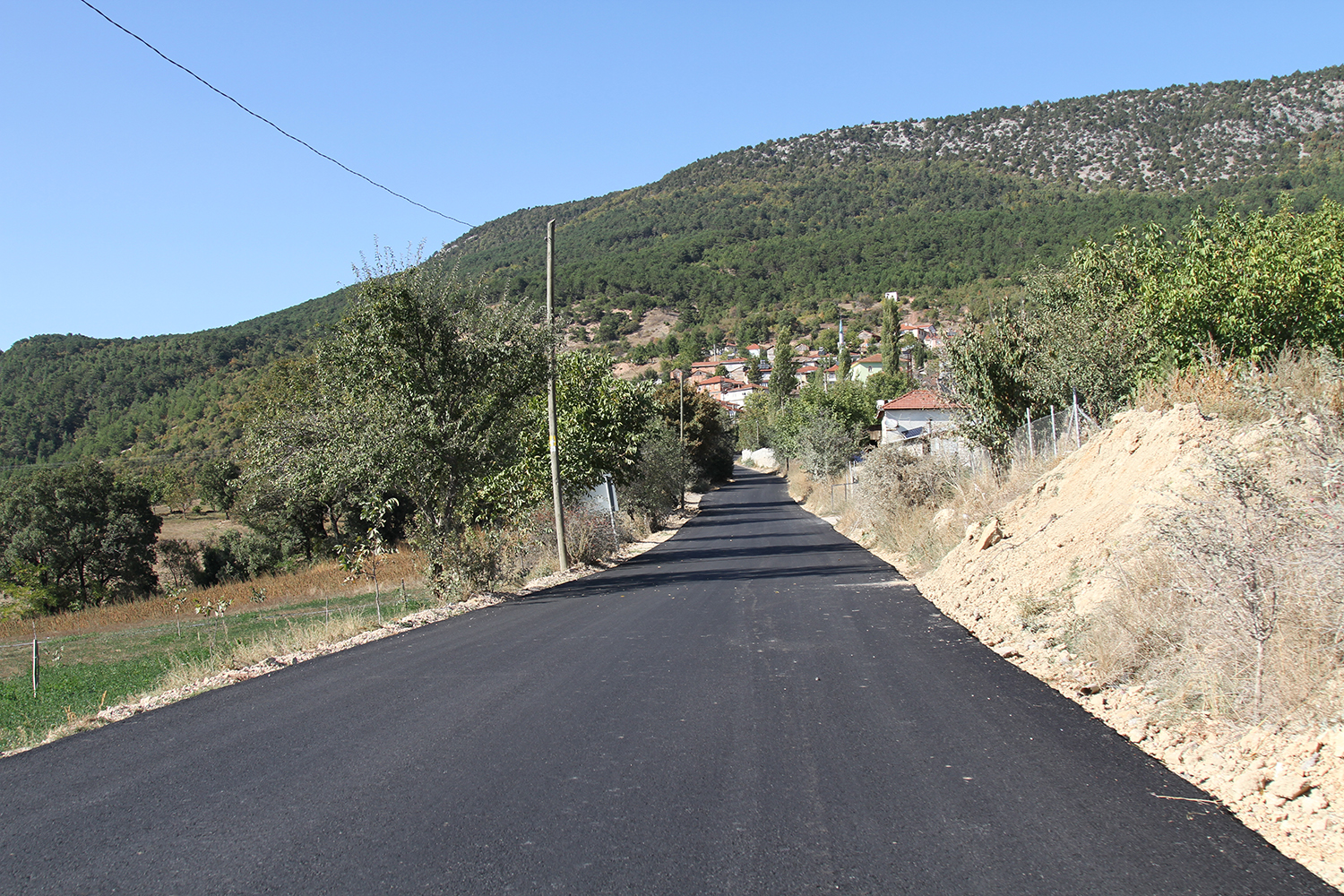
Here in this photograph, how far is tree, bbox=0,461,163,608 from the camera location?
45000 mm

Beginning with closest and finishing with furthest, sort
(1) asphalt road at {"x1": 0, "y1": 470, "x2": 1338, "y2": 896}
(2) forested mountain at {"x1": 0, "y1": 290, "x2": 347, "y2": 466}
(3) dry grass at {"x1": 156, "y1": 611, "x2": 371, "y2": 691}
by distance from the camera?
(1) asphalt road at {"x1": 0, "y1": 470, "x2": 1338, "y2": 896} → (3) dry grass at {"x1": 156, "y1": 611, "x2": 371, "y2": 691} → (2) forested mountain at {"x1": 0, "y1": 290, "x2": 347, "y2": 466}

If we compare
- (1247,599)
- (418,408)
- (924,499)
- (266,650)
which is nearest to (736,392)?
(924,499)

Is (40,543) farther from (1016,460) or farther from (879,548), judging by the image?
(1016,460)

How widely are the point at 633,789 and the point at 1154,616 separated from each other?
15.4ft

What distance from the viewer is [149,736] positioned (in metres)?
7.57

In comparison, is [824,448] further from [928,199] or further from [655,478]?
[928,199]

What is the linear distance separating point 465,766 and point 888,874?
9.95ft

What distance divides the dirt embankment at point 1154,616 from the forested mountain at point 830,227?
66.3 meters

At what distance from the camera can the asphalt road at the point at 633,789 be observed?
427cm

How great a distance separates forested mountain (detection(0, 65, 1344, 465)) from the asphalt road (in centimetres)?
6721

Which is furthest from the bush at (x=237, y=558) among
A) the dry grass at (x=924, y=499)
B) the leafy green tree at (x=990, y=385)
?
the leafy green tree at (x=990, y=385)

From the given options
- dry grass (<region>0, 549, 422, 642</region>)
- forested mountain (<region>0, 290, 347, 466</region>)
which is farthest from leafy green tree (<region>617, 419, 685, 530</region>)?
forested mountain (<region>0, 290, 347, 466</region>)

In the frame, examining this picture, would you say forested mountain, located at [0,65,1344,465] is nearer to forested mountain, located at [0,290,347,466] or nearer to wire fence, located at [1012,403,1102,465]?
forested mountain, located at [0,290,347,466]

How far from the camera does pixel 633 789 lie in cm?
544
